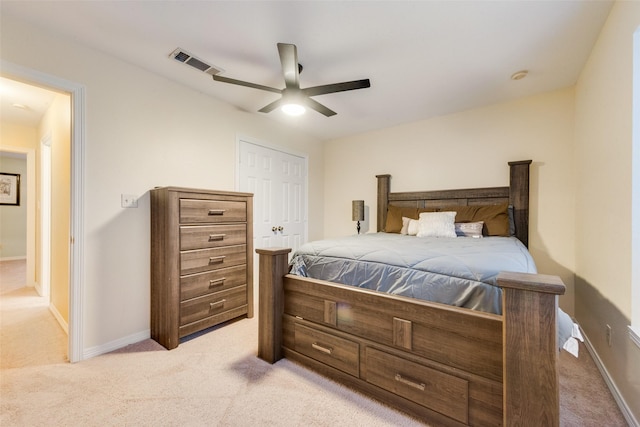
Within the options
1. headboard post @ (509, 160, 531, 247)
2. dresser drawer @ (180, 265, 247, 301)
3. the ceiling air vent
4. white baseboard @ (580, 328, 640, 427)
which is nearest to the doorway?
dresser drawer @ (180, 265, 247, 301)

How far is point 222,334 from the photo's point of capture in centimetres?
241

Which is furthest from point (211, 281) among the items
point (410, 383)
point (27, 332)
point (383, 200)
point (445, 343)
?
point (383, 200)

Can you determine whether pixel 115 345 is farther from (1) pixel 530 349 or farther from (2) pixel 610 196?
(2) pixel 610 196

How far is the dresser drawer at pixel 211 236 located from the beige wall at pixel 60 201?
1.09 m

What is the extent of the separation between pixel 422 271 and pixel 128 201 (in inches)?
95.3

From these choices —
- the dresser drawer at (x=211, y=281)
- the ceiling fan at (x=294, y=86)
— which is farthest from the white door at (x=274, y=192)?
the ceiling fan at (x=294, y=86)

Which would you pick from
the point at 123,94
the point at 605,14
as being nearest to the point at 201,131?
the point at 123,94

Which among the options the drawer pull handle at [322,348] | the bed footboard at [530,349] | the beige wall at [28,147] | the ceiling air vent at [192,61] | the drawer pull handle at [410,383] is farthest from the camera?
the beige wall at [28,147]

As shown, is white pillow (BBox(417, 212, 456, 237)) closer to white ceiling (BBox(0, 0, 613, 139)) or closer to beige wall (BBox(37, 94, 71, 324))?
white ceiling (BBox(0, 0, 613, 139))

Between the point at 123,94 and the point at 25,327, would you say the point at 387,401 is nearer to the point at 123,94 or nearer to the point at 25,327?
the point at 123,94

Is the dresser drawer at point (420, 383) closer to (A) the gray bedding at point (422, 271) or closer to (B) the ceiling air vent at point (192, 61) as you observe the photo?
(A) the gray bedding at point (422, 271)

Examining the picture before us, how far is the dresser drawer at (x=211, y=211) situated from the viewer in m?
2.26

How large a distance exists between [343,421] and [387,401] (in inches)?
11.1

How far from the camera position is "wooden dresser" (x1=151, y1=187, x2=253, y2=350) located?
217cm
